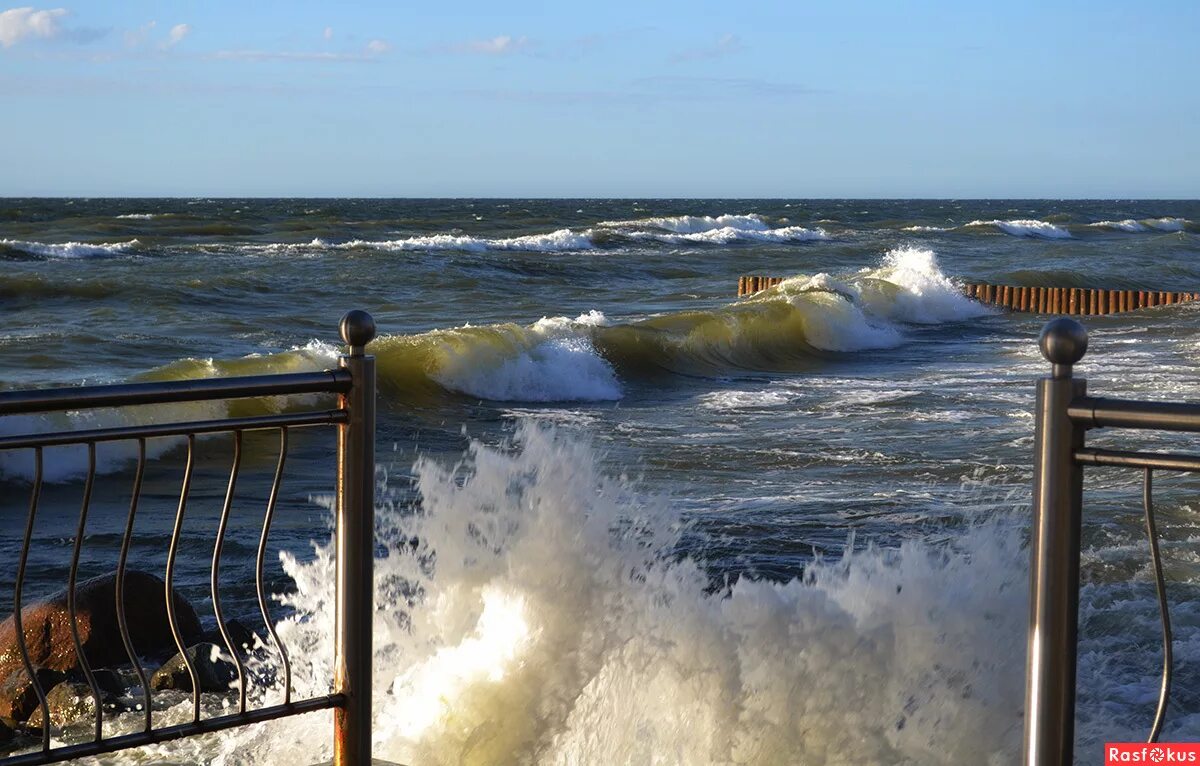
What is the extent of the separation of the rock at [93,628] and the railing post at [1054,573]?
14.1 feet

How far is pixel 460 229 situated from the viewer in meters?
58.2

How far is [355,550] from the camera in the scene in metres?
4.12

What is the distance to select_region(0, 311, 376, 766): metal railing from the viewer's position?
146 inches

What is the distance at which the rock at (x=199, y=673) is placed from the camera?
6046 millimetres

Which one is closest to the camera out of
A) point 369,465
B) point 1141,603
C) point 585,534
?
point 369,465

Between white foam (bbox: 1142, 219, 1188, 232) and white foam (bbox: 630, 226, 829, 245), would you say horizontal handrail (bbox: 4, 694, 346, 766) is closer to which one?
white foam (bbox: 630, 226, 829, 245)

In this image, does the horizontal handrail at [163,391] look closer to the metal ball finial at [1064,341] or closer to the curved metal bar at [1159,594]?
the metal ball finial at [1064,341]

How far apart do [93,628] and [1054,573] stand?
462cm

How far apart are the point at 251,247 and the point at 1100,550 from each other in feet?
124

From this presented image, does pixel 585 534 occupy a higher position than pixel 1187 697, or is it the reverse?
pixel 585 534

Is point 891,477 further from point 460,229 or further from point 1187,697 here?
point 460,229

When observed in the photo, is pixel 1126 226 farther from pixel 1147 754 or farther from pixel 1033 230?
pixel 1147 754

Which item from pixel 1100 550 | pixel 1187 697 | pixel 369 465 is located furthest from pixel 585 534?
pixel 1100 550

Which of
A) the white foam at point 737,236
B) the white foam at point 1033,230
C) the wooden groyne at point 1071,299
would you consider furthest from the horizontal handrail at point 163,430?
the white foam at point 1033,230
